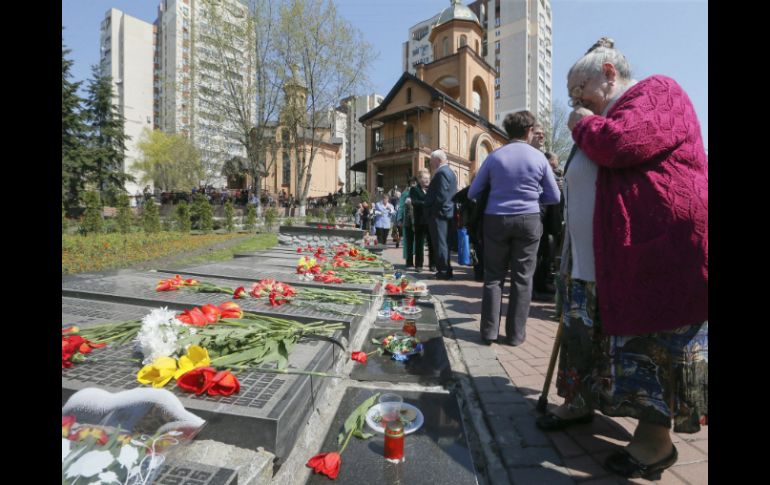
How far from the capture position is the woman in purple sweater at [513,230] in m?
3.10

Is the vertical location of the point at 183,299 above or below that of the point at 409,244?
below

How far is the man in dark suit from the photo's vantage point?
5891mm

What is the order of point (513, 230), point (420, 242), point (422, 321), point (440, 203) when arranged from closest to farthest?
1. point (513, 230)
2. point (422, 321)
3. point (440, 203)
4. point (420, 242)

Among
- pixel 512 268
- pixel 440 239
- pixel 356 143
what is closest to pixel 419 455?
pixel 512 268

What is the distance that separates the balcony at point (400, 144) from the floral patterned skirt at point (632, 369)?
2870 centimetres

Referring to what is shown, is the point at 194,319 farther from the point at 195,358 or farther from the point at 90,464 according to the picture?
the point at 90,464

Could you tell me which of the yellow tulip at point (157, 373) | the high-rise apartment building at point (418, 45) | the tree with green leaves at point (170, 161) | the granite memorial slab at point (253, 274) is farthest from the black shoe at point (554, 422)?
the high-rise apartment building at point (418, 45)

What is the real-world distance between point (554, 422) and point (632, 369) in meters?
0.50

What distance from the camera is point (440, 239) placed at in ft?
19.9

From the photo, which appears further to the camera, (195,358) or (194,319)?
(194,319)

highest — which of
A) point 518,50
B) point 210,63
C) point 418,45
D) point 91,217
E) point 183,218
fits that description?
point 418,45
